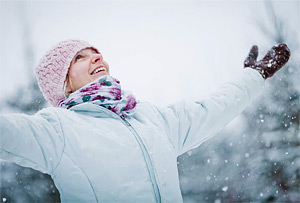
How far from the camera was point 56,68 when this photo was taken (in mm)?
870

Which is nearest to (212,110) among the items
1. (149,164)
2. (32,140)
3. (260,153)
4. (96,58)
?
(149,164)

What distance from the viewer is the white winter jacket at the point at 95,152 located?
20.9 inches

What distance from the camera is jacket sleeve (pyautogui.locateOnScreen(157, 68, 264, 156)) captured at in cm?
78

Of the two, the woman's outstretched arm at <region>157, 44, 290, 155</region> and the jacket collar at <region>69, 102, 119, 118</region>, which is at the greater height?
the jacket collar at <region>69, 102, 119, 118</region>

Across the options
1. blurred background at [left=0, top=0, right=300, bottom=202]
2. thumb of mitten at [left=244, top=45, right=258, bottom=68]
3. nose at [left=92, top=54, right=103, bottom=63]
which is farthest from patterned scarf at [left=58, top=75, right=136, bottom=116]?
blurred background at [left=0, top=0, right=300, bottom=202]

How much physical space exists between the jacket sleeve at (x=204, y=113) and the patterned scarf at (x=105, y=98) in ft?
0.38

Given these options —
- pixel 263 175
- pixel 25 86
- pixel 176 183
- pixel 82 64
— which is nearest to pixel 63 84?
pixel 82 64

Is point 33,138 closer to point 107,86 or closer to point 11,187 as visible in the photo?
point 107,86

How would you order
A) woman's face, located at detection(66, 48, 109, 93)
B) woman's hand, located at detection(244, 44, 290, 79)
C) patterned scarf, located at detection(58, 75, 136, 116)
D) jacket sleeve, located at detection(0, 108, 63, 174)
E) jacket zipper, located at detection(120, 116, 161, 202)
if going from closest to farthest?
1. jacket sleeve, located at detection(0, 108, 63, 174)
2. jacket zipper, located at detection(120, 116, 161, 202)
3. patterned scarf, located at detection(58, 75, 136, 116)
4. woman's face, located at detection(66, 48, 109, 93)
5. woman's hand, located at detection(244, 44, 290, 79)

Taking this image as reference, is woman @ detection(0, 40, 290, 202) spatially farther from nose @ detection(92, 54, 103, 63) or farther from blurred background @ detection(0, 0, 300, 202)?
blurred background @ detection(0, 0, 300, 202)

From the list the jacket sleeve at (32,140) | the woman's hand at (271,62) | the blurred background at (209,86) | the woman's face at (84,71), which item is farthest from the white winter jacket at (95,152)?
the blurred background at (209,86)

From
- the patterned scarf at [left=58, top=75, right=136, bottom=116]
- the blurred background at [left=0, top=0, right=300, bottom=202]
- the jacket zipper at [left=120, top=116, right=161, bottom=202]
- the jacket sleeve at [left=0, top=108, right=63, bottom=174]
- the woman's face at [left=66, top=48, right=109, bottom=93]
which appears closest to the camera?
the jacket sleeve at [left=0, top=108, right=63, bottom=174]

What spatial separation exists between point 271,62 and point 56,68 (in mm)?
744

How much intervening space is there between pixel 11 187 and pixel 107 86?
260 cm
